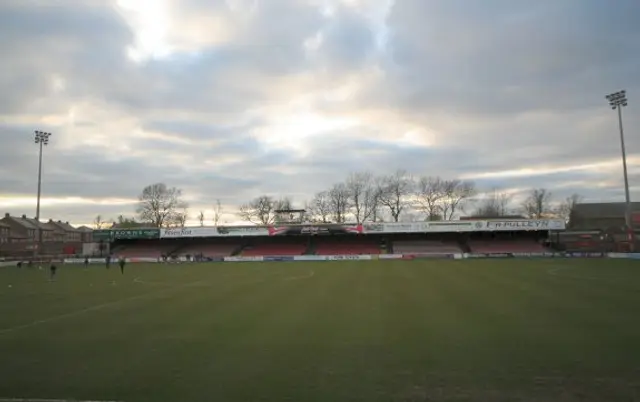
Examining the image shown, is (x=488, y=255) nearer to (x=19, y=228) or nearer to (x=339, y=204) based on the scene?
(x=339, y=204)

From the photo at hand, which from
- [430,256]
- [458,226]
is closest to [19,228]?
[430,256]

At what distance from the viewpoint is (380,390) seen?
785 cm

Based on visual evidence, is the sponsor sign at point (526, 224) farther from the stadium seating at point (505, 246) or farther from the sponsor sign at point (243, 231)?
the sponsor sign at point (243, 231)

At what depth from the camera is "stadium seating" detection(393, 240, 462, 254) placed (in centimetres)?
6475

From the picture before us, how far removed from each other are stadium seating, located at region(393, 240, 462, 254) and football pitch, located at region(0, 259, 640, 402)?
144 ft

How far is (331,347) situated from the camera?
11047 millimetres

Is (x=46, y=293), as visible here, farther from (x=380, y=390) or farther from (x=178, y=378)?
(x=380, y=390)

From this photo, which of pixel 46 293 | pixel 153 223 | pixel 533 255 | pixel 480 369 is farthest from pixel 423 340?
pixel 153 223

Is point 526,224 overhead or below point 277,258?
overhead

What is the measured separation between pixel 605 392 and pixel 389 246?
61.9 m

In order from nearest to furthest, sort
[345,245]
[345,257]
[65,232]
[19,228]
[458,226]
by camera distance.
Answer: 1. [345,257]
2. [458,226]
3. [345,245]
4. [19,228]
5. [65,232]

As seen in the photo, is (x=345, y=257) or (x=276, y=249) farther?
(x=276, y=249)

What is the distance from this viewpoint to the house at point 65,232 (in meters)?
136

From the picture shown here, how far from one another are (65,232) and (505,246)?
423 feet
